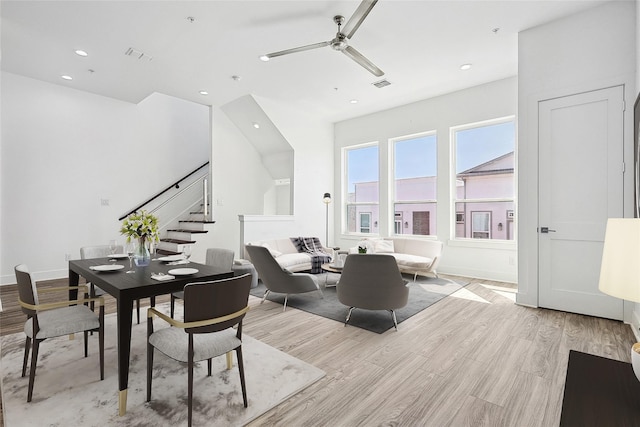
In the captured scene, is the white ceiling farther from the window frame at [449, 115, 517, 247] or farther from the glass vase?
the glass vase

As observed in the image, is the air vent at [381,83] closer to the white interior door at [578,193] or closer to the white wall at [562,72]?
the white wall at [562,72]

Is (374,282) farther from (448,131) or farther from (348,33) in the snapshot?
(448,131)

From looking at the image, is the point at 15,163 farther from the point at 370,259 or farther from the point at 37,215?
the point at 370,259

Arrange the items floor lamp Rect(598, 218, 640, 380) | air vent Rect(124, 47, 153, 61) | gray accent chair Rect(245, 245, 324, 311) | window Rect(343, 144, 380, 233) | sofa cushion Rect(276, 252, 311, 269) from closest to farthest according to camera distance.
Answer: floor lamp Rect(598, 218, 640, 380) < gray accent chair Rect(245, 245, 324, 311) < air vent Rect(124, 47, 153, 61) < sofa cushion Rect(276, 252, 311, 269) < window Rect(343, 144, 380, 233)

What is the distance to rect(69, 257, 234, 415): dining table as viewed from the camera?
184 cm

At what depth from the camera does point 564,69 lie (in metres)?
3.58

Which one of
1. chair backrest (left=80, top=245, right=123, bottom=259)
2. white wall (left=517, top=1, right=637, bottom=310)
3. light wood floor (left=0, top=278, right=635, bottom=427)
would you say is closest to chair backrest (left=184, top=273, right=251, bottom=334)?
light wood floor (left=0, top=278, right=635, bottom=427)

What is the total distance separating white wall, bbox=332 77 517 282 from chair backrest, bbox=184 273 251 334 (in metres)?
4.89

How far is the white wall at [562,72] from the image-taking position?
3244 mm

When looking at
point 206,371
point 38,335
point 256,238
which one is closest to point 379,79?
point 256,238

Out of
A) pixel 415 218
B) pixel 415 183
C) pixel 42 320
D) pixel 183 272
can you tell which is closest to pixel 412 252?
pixel 415 218

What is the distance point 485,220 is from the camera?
5590 millimetres

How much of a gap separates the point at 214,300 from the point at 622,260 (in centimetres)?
182

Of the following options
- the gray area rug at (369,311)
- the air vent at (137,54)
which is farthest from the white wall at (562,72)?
the air vent at (137,54)
